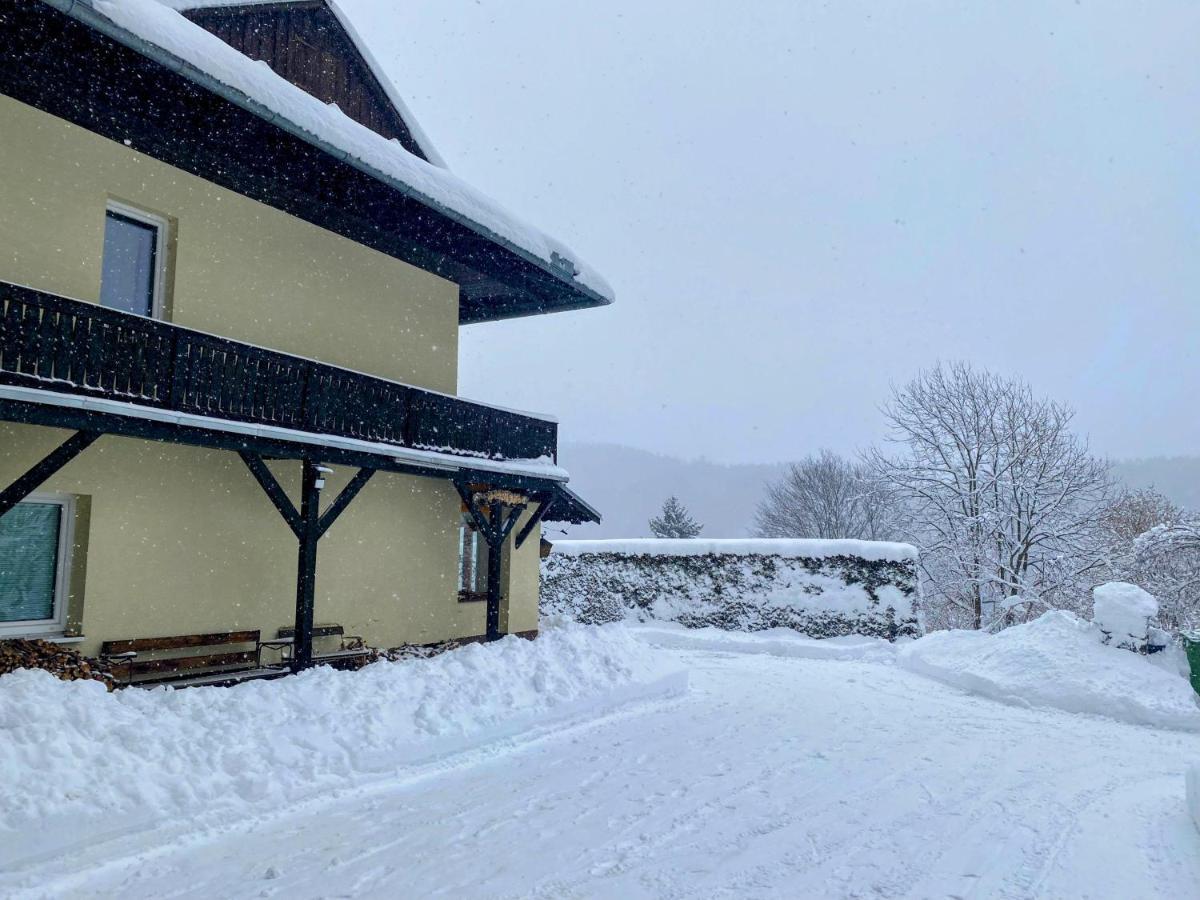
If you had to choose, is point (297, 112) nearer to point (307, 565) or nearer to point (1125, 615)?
point (307, 565)

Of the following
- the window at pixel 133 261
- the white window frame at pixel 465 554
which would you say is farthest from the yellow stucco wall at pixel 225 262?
the white window frame at pixel 465 554


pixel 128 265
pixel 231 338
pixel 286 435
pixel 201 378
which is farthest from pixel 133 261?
pixel 286 435

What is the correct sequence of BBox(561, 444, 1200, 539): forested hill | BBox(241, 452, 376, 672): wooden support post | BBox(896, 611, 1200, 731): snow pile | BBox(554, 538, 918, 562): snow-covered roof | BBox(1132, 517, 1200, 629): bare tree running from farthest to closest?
BBox(561, 444, 1200, 539): forested hill < BBox(554, 538, 918, 562): snow-covered roof < BBox(1132, 517, 1200, 629): bare tree < BBox(896, 611, 1200, 731): snow pile < BBox(241, 452, 376, 672): wooden support post

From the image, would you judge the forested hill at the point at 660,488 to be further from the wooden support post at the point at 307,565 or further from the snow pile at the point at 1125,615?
the wooden support post at the point at 307,565

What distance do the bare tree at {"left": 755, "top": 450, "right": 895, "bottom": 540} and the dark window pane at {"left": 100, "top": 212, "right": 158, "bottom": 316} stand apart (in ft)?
116

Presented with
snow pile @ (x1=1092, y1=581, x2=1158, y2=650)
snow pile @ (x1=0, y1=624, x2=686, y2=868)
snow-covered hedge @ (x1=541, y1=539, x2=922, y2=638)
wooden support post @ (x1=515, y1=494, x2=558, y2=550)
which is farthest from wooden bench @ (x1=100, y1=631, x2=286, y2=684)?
snow pile @ (x1=1092, y1=581, x2=1158, y2=650)

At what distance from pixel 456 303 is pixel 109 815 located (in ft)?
36.5

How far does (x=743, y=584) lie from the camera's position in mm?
19422

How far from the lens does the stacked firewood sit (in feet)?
23.8

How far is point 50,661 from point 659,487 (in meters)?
93.7

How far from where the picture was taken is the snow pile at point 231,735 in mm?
5113

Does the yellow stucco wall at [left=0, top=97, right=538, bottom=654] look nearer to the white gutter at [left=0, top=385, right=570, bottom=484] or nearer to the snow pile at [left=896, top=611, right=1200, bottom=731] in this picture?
the white gutter at [left=0, top=385, right=570, bottom=484]

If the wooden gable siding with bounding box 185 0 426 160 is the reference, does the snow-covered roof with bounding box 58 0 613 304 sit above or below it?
below

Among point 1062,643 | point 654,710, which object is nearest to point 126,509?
point 654,710
